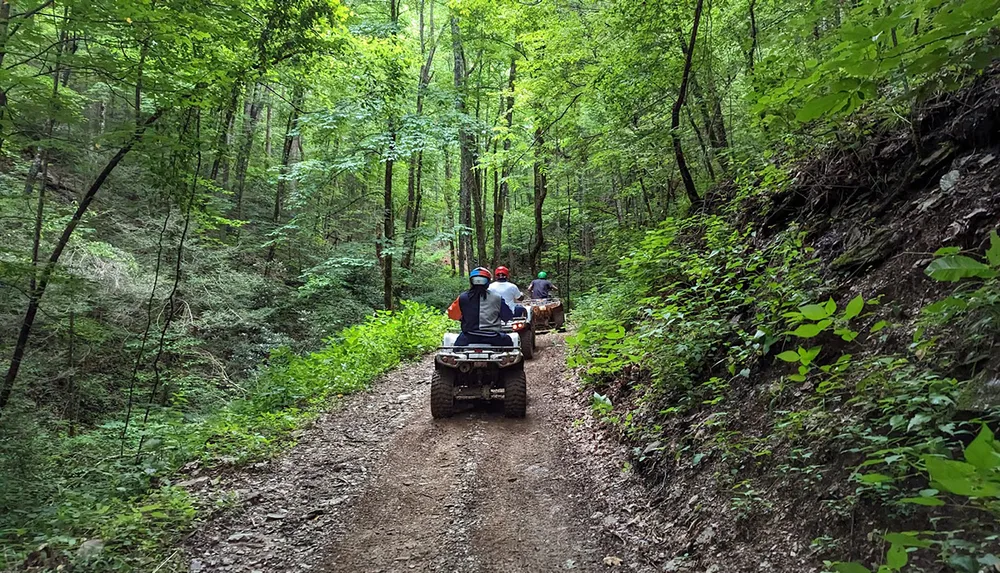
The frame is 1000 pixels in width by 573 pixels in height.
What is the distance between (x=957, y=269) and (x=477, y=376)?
5.32 m

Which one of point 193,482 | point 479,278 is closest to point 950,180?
point 479,278

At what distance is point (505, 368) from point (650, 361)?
6.25ft

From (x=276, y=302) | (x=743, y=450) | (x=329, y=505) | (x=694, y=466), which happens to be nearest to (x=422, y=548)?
(x=329, y=505)

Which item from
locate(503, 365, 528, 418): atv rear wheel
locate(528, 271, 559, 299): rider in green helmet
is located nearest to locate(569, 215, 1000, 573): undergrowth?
locate(503, 365, 528, 418): atv rear wheel

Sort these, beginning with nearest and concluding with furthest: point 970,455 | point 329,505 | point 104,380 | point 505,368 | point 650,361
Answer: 1. point 970,455
2. point 329,505
3. point 650,361
4. point 505,368
5. point 104,380

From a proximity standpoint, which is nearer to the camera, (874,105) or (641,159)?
(874,105)

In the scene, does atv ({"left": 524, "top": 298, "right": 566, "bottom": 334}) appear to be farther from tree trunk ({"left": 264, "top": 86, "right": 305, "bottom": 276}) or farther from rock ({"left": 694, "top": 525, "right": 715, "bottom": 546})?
rock ({"left": 694, "top": 525, "right": 715, "bottom": 546})

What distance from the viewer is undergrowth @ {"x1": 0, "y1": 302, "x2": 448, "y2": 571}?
343 cm

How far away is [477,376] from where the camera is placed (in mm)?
6523

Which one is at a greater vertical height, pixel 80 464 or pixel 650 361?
pixel 650 361

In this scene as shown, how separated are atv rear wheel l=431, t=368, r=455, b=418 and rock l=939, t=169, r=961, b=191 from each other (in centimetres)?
A: 520

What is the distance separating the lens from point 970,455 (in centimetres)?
134

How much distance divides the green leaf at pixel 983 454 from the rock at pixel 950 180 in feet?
9.76

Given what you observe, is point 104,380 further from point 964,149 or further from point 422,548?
point 964,149
